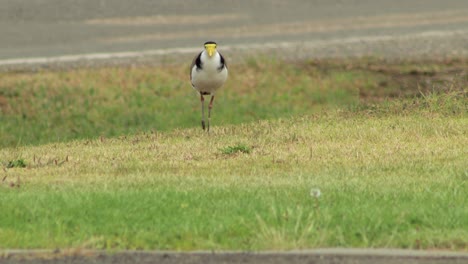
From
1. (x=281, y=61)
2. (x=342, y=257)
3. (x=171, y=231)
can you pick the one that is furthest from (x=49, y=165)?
(x=281, y=61)

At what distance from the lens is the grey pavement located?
27.8 ft

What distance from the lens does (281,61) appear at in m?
22.6

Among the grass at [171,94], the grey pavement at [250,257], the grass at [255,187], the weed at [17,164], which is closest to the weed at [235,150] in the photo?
the grass at [255,187]

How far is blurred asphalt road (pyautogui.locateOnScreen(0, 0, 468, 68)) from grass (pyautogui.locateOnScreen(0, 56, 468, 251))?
30.2 feet

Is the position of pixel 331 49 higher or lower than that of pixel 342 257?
higher

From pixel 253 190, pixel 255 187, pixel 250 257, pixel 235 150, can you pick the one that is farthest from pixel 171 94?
pixel 250 257

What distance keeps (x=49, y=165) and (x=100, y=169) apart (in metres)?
0.69

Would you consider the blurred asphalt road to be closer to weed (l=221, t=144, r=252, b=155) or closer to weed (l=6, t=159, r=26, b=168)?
weed (l=221, t=144, r=252, b=155)

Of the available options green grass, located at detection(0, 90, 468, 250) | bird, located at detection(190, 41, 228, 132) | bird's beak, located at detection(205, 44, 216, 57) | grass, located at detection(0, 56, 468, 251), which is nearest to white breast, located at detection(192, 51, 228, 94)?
bird, located at detection(190, 41, 228, 132)

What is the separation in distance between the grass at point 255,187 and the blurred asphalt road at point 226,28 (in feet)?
30.2

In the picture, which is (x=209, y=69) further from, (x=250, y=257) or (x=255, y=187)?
(x=250, y=257)

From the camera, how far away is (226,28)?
27.3 m

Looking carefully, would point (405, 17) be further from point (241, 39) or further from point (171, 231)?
point (171, 231)

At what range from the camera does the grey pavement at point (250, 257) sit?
8.48 metres
